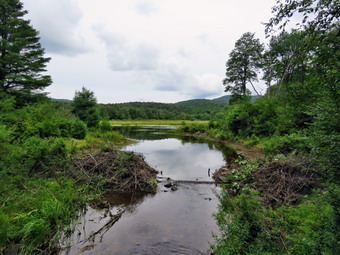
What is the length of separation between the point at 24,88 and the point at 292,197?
27.5 m

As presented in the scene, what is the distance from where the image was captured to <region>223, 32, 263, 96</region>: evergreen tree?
29.9 m

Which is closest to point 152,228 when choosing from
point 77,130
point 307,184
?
point 307,184

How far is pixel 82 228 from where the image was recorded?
623cm

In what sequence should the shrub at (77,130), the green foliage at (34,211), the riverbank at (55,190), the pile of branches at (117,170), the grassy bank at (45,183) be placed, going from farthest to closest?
the shrub at (77,130) < the pile of branches at (117,170) < the grassy bank at (45,183) < the riverbank at (55,190) < the green foliage at (34,211)

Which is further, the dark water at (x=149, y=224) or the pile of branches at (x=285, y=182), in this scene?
the pile of branches at (x=285, y=182)

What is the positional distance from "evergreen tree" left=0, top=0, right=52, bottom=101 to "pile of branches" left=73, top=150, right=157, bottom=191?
16.0m

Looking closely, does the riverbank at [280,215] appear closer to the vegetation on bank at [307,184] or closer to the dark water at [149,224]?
the vegetation on bank at [307,184]

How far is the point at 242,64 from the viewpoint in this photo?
30.5 meters

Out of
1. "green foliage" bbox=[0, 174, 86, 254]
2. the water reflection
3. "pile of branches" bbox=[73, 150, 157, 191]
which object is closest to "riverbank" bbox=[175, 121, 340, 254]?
the water reflection

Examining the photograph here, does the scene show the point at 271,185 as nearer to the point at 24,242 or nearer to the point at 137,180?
the point at 137,180

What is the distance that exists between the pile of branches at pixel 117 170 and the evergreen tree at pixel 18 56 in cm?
1604

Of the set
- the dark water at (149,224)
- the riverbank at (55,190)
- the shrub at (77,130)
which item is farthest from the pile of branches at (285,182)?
the shrub at (77,130)

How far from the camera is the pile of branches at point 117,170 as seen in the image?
9820 millimetres

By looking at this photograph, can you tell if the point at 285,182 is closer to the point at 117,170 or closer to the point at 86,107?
the point at 117,170
